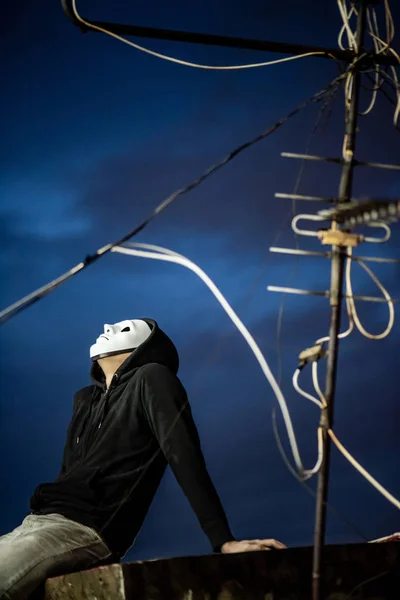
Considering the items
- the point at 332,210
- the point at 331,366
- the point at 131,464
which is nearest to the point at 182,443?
the point at 131,464

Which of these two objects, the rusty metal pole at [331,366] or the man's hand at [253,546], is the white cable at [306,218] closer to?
the rusty metal pole at [331,366]

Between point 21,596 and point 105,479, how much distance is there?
0.66m

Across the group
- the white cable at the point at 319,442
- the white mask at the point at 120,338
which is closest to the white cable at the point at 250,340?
the white cable at the point at 319,442

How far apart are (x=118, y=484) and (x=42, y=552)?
0.49m

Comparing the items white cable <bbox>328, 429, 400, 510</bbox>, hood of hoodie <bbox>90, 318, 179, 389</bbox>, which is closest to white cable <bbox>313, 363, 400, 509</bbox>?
white cable <bbox>328, 429, 400, 510</bbox>

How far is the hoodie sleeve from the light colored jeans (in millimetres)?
510

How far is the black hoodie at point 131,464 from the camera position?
145 inches

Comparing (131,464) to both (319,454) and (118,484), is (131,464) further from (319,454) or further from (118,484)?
(319,454)

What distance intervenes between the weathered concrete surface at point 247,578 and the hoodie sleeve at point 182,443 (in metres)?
0.29

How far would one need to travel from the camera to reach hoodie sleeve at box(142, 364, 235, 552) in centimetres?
352

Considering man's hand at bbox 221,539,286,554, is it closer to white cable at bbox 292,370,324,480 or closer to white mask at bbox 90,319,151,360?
white cable at bbox 292,370,324,480

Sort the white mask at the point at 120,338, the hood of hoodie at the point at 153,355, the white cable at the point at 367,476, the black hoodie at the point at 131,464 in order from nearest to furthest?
the white cable at the point at 367,476 → the black hoodie at the point at 131,464 → the hood of hoodie at the point at 153,355 → the white mask at the point at 120,338

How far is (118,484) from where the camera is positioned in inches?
150

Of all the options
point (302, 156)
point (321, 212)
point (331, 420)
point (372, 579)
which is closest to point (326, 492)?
point (331, 420)
